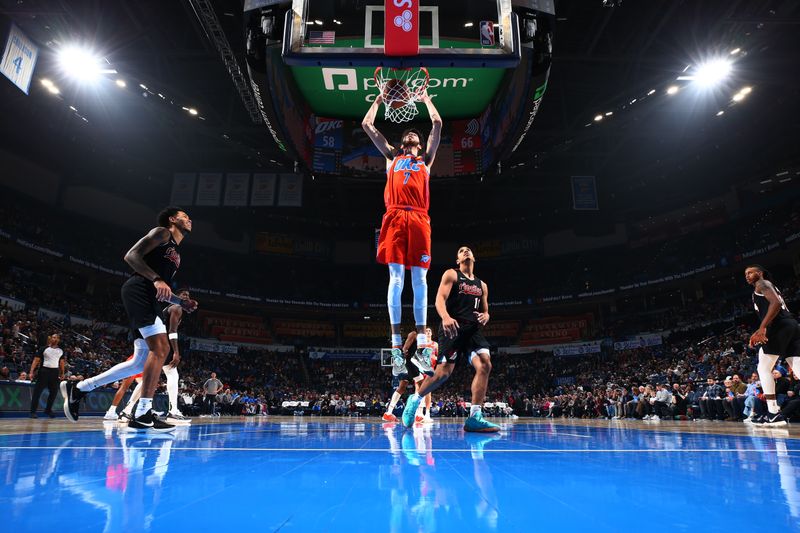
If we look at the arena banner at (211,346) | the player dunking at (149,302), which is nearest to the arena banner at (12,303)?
the arena banner at (211,346)

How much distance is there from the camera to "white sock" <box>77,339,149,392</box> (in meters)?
4.49

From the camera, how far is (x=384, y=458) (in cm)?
252

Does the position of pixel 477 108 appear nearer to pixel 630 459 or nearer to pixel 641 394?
pixel 630 459

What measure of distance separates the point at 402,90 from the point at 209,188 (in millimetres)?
15405

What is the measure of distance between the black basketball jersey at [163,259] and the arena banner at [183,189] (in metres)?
15.6

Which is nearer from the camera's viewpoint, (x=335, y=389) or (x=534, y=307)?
(x=335, y=389)

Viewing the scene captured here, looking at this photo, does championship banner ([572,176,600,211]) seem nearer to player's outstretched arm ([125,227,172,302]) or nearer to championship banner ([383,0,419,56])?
championship banner ([383,0,419,56])

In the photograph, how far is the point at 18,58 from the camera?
10.9 m

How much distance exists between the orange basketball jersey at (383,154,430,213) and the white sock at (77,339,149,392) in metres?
2.80

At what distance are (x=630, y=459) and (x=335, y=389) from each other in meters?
27.3

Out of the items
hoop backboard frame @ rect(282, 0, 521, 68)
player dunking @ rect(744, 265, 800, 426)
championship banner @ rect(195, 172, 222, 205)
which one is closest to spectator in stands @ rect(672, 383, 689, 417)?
player dunking @ rect(744, 265, 800, 426)

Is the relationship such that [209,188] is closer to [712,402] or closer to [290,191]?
[290,191]

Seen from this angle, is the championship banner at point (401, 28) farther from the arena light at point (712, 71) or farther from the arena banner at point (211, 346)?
the arena banner at point (211, 346)

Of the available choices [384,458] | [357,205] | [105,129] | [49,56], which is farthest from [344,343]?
[384,458]
